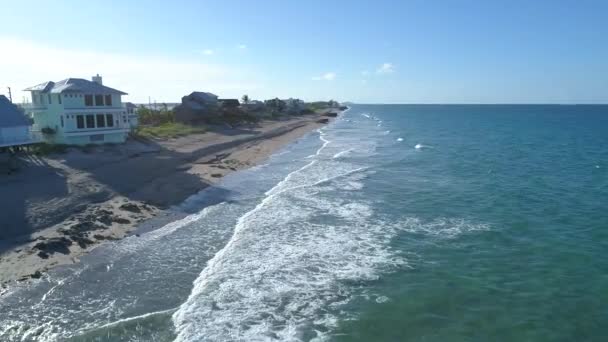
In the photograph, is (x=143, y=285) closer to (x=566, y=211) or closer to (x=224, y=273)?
(x=224, y=273)

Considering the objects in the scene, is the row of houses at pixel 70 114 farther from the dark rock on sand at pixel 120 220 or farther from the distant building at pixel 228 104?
the distant building at pixel 228 104

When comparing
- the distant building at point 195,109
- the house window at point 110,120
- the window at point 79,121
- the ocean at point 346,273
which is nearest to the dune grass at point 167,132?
the distant building at point 195,109

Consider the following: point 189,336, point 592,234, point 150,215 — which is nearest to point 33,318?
point 189,336

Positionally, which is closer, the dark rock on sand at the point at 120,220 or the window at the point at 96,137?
the dark rock on sand at the point at 120,220

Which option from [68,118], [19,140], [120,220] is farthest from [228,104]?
[120,220]

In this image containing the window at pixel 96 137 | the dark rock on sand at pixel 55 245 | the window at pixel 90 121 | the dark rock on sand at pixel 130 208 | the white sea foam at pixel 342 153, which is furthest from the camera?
the white sea foam at pixel 342 153

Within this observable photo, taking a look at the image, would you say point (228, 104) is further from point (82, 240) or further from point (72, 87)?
point (82, 240)

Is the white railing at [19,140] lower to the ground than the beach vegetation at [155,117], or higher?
lower

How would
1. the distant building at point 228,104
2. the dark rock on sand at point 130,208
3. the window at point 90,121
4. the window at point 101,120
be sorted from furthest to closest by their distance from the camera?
the distant building at point 228,104 < the window at point 101,120 < the window at point 90,121 < the dark rock on sand at point 130,208
